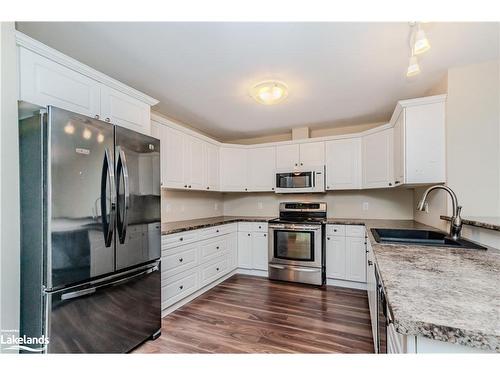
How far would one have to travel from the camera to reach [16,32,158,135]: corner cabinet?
1480mm

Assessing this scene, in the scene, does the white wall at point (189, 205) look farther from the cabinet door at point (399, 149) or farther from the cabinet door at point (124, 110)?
the cabinet door at point (399, 149)

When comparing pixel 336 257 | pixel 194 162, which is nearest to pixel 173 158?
pixel 194 162

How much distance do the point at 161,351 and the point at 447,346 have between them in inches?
77.8

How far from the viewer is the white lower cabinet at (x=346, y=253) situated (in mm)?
3211

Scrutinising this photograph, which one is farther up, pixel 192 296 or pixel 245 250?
pixel 245 250

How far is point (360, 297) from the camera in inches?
117

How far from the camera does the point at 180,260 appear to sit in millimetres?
2689

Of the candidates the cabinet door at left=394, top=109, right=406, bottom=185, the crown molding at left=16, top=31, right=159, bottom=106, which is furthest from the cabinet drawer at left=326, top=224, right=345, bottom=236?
the crown molding at left=16, top=31, right=159, bottom=106

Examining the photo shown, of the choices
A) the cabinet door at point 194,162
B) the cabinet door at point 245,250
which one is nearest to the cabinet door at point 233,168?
the cabinet door at point 194,162

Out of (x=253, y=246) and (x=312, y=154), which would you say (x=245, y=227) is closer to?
(x=253, y=246)

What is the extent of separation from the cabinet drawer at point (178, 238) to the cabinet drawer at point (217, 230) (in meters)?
0.16

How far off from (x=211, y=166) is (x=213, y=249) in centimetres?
137

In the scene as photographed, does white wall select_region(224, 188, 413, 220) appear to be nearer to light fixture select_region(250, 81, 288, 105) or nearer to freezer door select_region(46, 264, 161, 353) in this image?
light fixture select_region(250, 81, 288, 105)
